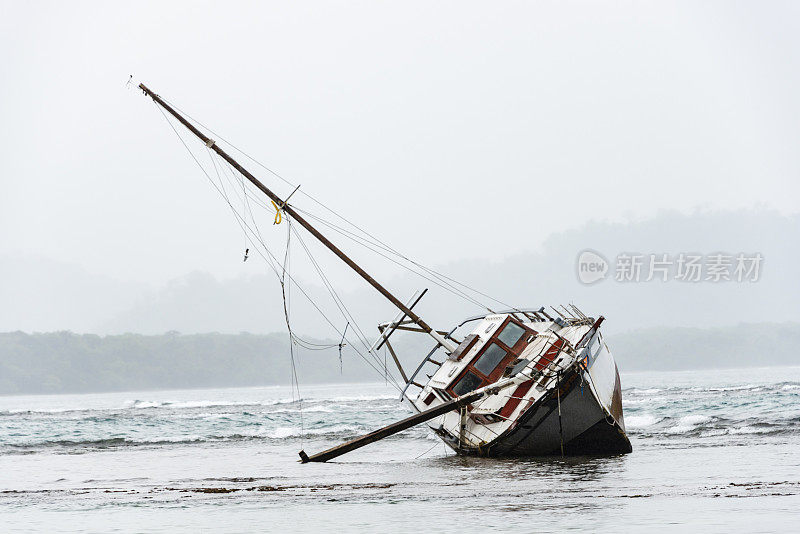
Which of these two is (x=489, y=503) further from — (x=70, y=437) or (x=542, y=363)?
(x=70, y=437)

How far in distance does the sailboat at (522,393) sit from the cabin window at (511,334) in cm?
3

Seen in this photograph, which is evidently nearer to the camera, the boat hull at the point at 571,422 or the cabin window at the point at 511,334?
the boat hull at the point at 571,422

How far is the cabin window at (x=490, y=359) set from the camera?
1089 inches

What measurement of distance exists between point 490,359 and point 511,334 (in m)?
1.15

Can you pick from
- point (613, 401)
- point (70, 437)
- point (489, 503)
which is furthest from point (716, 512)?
point (70, 437)

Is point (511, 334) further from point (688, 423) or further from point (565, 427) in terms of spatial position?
Answer: point (688, 423)

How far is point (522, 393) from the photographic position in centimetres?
2566

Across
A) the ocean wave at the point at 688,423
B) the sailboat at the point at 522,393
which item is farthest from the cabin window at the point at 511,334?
the ocean wave at the point at 688,423

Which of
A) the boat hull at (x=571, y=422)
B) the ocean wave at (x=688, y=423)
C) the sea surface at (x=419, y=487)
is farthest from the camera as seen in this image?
the ocean wave at (x=688, y=423)

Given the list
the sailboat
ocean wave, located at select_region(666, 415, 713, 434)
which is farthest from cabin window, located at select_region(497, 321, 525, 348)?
ocean wave, located at select_region(666, 415, 713, 434)

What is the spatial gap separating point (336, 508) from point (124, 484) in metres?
8.88

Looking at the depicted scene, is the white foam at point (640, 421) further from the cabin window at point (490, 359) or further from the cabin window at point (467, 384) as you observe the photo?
the cabin window at point (467, 384)

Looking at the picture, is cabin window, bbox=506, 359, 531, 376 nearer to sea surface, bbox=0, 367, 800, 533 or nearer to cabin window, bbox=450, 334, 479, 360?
cabin window, bbox=450, 334, 479, 360

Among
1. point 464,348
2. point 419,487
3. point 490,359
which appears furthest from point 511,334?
point 419,487
